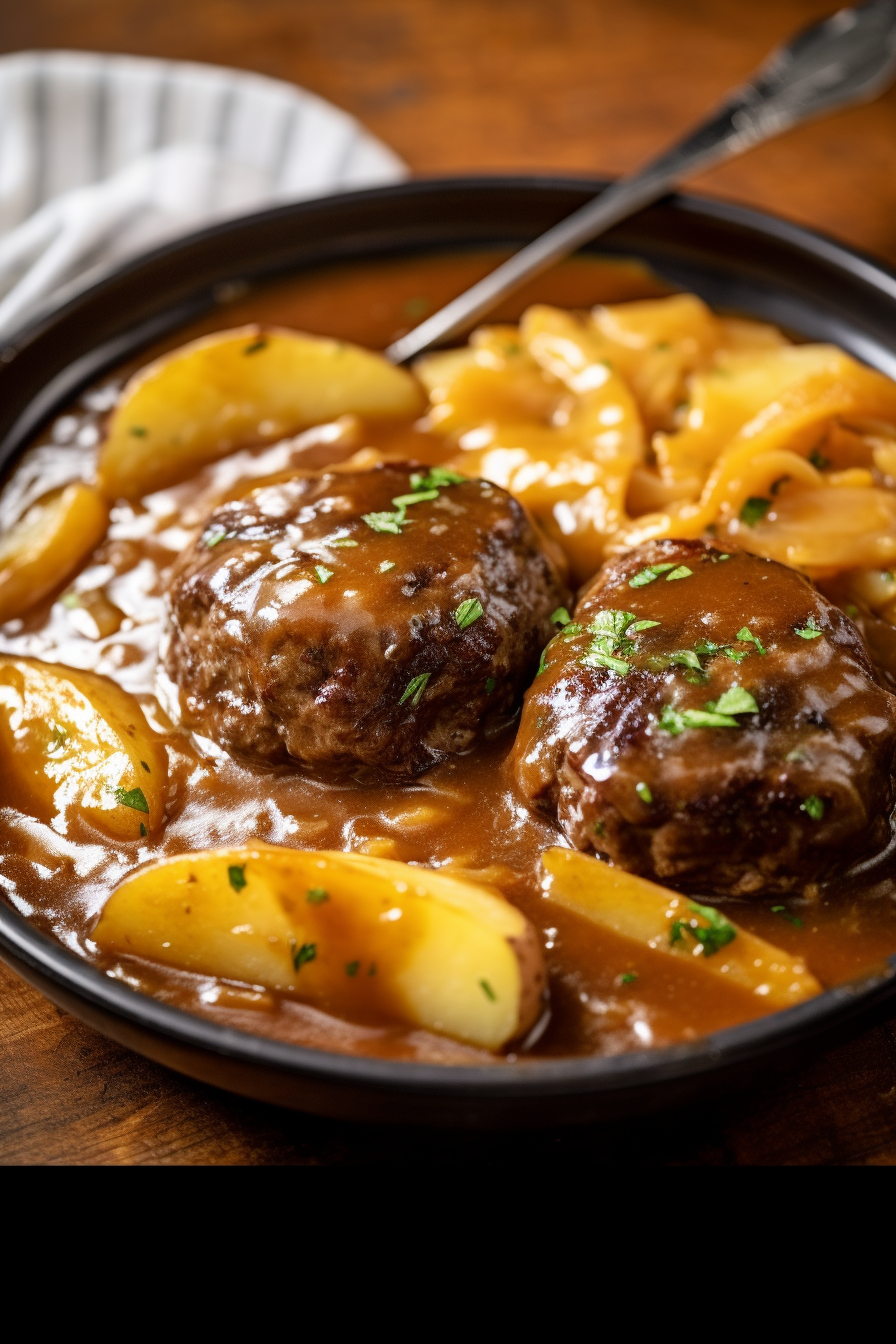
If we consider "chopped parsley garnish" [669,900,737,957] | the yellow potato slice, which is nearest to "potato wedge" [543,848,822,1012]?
"chopped parsley garnish" [669,900,737,957]

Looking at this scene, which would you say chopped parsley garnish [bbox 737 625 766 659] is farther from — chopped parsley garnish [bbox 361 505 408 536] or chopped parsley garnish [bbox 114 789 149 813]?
chopped parsley garnish [bbox 114 789 149 813]

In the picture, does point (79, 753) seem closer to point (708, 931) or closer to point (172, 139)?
point (708, 931)

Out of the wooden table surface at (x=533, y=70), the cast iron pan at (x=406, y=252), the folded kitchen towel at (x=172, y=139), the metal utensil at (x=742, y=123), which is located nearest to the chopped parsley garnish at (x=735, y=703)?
the cast iron pan at (x=406, y=252)

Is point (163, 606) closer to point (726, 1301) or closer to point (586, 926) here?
point (586, 926)

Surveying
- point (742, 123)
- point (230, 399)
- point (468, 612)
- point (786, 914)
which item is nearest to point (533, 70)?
point (742, 123)

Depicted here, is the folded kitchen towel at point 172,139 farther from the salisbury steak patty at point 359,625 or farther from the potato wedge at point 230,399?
the salisbury steak patty at point 359,625

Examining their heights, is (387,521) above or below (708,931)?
above
